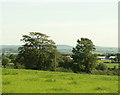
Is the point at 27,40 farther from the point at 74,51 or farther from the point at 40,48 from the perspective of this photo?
the point at 74,51

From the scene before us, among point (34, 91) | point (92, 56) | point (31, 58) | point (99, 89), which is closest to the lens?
point (34, 91)

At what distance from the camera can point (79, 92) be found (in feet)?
35.9

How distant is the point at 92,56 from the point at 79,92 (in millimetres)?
42410

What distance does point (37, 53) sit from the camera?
164ft

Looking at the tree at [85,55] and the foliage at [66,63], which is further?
the foliage at [66,63]

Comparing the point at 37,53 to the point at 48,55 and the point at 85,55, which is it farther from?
the point at 85,55

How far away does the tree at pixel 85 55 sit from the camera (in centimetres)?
5241

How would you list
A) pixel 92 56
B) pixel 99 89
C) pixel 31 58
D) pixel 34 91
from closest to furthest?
pixel 34 91, pixel 99 89, pixel 31 58, pixel 92 56

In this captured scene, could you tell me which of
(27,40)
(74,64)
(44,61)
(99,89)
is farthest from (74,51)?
(99,89)

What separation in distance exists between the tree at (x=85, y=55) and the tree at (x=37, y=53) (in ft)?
22.6

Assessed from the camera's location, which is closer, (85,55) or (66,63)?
(85,55)

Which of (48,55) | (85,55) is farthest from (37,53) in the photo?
(85,55)

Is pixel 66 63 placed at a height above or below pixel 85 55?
below

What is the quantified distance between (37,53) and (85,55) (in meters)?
13.3
